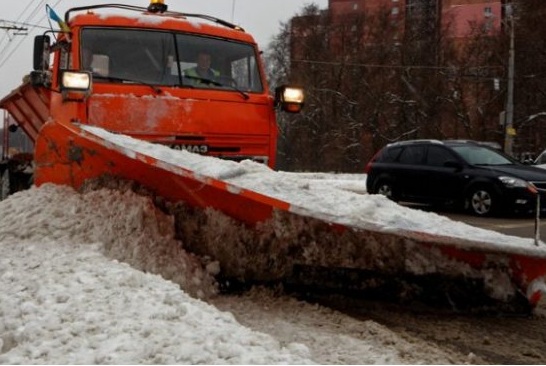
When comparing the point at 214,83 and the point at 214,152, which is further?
the point at 214,83

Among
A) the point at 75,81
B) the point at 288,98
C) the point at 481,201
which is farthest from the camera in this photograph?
the point at 481,201

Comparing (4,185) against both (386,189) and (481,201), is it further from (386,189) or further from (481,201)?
(481,201)

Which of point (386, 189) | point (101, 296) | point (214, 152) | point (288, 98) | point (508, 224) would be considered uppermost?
point (288, 98)

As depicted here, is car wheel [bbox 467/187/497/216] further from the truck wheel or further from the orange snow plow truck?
the truck wheel

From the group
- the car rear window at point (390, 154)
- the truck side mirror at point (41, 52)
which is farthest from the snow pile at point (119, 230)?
the car rear window at point (390, 154)

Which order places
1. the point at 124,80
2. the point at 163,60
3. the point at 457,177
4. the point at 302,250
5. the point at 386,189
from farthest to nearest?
the point at 386,189 < the point at 457,177 < the point at 163,60 < the point at 124,80 < the point at 302,250

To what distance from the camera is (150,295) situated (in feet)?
11.3

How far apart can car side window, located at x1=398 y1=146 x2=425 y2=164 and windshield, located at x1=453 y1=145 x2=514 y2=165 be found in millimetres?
738

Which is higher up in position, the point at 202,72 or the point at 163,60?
the point at 163,60

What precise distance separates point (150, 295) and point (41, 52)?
14.4 feet

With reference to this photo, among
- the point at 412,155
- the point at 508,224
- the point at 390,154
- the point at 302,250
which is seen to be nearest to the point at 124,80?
the point at 302,250

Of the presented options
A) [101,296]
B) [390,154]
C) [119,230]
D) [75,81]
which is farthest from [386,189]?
[101,296]

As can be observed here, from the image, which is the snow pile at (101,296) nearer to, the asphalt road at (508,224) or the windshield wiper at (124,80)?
the windshield wiper at (124,80)

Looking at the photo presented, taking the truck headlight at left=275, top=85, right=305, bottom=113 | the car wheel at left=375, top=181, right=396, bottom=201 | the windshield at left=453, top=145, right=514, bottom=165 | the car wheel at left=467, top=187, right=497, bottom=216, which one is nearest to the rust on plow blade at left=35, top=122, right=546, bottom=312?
the truck headlight at left=275, top=85, right=305, bottom=113
